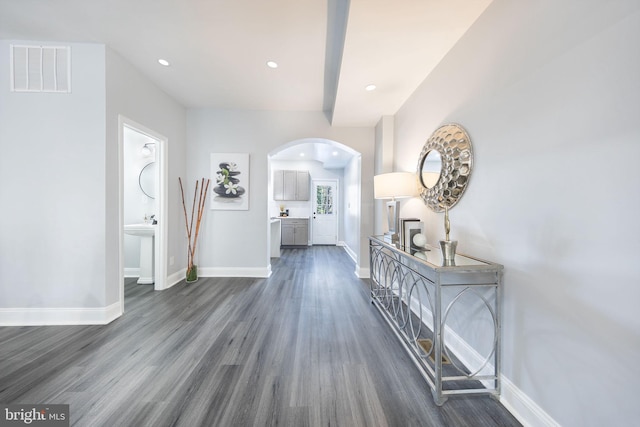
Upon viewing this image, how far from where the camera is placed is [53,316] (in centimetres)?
219

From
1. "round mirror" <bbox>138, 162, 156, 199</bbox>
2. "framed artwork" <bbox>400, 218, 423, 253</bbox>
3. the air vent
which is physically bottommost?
"framed artwork" <bbox>400, 218, 423, 253</bbox>

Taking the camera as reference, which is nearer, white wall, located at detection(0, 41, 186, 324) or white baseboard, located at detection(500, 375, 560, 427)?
white baseboard, located at detection(500, 375, 560, 427)

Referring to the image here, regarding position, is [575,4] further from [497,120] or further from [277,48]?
[277,48]

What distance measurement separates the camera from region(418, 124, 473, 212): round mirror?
1.67 m

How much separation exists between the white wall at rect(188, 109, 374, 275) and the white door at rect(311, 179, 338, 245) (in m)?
3.33

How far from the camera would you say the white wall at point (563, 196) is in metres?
0.84

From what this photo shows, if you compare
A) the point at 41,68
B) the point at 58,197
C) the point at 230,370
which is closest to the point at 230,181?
the point at 58,197

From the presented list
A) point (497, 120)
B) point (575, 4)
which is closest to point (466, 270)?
point (497, 120)

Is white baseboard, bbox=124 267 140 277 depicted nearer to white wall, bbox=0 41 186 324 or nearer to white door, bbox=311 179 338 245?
white wall, bbox=0 41 186 324

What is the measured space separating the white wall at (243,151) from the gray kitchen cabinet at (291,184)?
120 inches

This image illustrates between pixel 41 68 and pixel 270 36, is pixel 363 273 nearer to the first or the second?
pixel 270 36

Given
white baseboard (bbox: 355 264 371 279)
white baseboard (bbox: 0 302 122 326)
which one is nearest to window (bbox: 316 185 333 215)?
white baseboard (bbox: 355 264 371 279)

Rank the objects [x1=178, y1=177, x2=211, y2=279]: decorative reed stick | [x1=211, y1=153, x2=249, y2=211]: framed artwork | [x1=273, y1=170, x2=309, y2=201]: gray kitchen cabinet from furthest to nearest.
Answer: [x1=273, y1=170, x2=309, y2=201]: gray kitchen cabinet, [x1=211, y1=153, x2=249, y2=211]: framed artwork, [x1=178, y1=177, x2=211, y2=279]: decorative reed stick

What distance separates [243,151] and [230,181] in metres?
0.54
